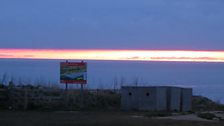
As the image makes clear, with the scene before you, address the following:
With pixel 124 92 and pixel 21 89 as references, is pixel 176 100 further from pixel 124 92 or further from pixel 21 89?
pixel 21 89

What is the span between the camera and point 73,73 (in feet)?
143

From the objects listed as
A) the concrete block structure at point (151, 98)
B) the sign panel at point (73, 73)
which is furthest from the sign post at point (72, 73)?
the concrete block structure at point (151, 98)

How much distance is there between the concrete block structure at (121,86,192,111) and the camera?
42.7 metres

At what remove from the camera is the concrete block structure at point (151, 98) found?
42.7 meters

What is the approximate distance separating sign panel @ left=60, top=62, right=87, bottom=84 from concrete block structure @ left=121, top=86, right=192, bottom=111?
3134mm

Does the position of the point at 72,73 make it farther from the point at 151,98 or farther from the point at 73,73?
the point at 151,98

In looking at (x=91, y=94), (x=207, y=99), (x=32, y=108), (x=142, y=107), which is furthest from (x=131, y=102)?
(x=207, y=99)

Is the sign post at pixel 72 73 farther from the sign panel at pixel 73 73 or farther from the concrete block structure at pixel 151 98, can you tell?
the concrete block structure at pixel 151 98

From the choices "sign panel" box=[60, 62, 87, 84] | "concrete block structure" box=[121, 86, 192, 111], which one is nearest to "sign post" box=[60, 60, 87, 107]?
"sign panel" box=[60, 62, 87, 84]

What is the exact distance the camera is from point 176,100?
4406 centimetres

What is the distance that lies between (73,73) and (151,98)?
6.11 m

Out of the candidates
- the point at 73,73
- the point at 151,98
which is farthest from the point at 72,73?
the point at 151,98

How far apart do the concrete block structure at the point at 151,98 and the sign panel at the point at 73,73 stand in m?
3.13

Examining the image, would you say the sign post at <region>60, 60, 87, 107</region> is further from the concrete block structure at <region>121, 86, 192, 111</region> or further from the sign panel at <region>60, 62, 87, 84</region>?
the concrete block structure at <region>121, 86, 192, 111</region>
